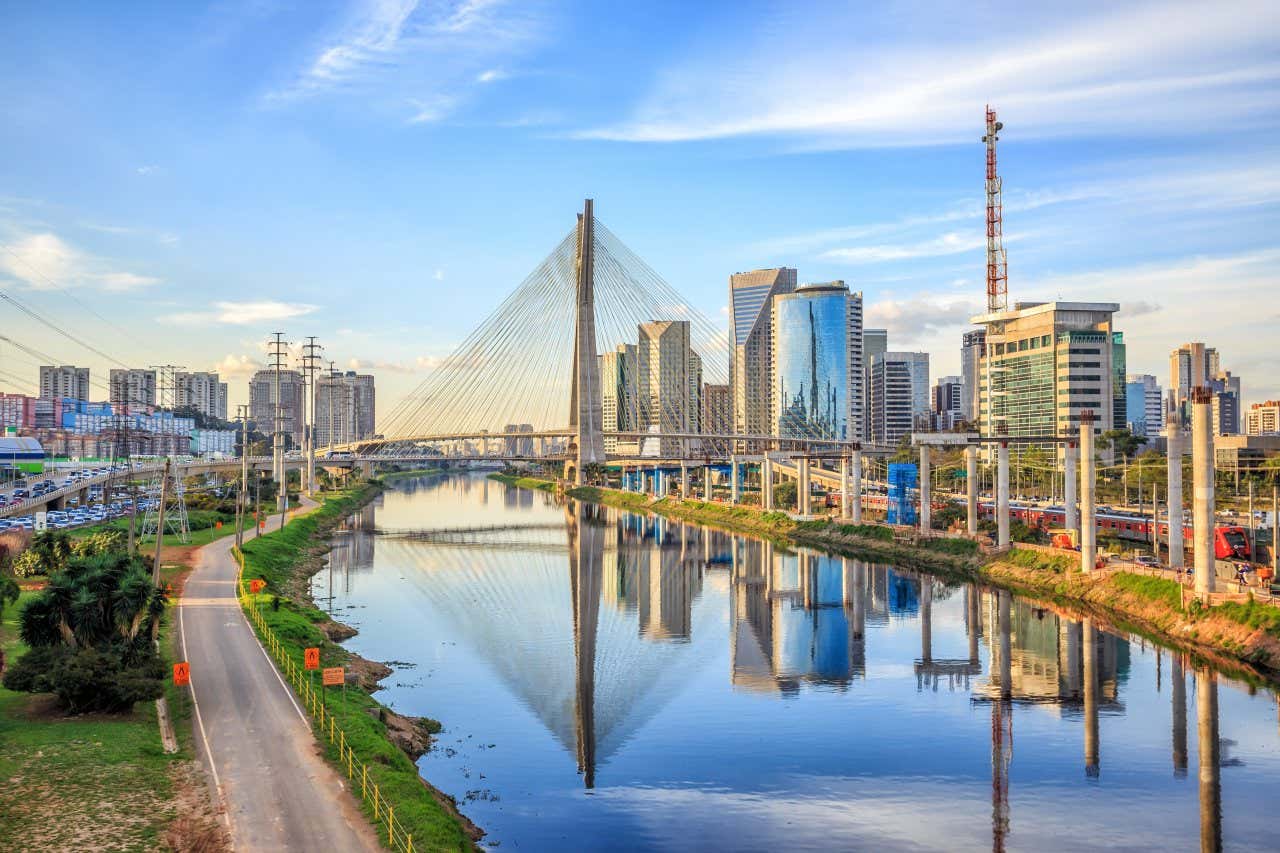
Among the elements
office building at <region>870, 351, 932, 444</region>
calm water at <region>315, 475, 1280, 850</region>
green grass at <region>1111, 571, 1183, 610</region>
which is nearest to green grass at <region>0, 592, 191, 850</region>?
calm water at <region>315, 475, 1280, 850</region>

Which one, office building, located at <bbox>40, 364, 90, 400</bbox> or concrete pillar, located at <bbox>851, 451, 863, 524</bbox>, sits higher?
office building, located at <bbox>40, 364, 90, 400</bbox>

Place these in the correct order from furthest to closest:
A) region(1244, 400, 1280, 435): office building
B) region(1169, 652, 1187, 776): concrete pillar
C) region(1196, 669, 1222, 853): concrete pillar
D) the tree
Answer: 1. region(1244, 400, 1280, 435): office building
2. region(1169, 652, 1187, 776): concrete pillar
3. the tree
4. region(1196, 669, 1222, 853): concrete pillar

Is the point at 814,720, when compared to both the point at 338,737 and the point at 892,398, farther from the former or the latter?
the point at 892,398

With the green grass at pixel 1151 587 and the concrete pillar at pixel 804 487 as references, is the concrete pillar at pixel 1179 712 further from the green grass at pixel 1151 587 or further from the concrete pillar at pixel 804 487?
the concrete pillar at pixel 804 487

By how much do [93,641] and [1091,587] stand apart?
97.1ft

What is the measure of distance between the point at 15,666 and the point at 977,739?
18555mm

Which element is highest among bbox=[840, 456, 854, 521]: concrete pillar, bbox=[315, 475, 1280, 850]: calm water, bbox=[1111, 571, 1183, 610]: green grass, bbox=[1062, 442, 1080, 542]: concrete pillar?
bbox=[1062, 442, 1080, 542]: concrete pillar

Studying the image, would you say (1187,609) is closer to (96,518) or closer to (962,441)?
(962,441)

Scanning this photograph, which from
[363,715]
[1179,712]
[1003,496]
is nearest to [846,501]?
[1003,496]

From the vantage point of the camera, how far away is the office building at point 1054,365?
271ft

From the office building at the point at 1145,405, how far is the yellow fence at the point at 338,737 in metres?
147

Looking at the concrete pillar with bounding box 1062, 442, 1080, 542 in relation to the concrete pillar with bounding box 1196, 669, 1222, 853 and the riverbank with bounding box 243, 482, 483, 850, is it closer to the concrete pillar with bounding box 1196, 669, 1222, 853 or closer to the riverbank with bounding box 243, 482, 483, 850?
the concrete pillar with bounding box 1196, 669, 1222, 853

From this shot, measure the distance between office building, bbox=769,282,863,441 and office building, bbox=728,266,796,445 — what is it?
8.75 m

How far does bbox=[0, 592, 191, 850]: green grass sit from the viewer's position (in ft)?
42.7
